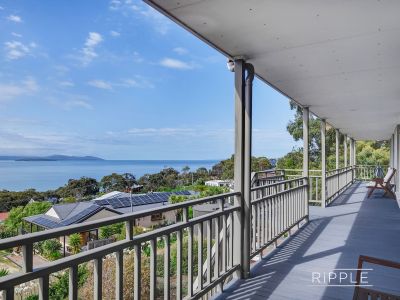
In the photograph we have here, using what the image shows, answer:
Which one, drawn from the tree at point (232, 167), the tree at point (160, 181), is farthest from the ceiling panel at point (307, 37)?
the tree at point (160, 181)

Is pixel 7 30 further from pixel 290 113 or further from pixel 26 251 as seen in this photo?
pixel 26 251

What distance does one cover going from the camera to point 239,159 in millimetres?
3047

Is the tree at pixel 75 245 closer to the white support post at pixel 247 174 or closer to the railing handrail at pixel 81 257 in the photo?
the railing handrail at pixel 81 257

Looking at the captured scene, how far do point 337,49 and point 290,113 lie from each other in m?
25.4

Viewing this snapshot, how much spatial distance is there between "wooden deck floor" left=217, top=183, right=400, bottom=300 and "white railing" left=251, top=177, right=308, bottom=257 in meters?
0.19

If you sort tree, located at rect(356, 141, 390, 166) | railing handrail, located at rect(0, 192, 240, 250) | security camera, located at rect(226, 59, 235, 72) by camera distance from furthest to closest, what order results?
tree, located at rect(356, 141, 390, 166), security camera, located at rect(226, 59, 235, 72), railing handrail, located at rect(0, 192, 240, 250)

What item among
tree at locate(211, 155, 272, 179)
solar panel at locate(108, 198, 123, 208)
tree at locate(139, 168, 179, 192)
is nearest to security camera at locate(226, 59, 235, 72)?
solar panel at locate(108, 198, 123, 208)

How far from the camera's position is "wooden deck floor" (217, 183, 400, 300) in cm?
271

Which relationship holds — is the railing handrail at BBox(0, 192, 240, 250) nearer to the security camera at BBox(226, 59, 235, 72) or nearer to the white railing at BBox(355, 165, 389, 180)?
the security camera at BBox(226, 59, 235, 72)

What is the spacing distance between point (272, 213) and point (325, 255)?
79cm

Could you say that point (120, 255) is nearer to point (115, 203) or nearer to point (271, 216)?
point (271, 216)

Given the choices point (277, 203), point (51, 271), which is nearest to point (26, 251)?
point (51, 271)

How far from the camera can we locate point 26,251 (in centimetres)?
117

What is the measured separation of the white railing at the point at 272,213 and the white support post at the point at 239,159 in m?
0.30
